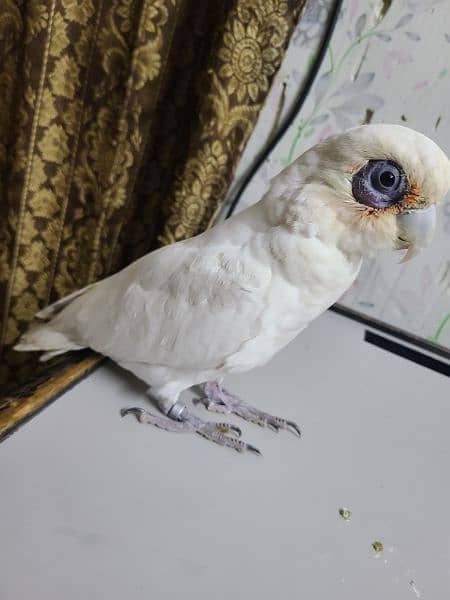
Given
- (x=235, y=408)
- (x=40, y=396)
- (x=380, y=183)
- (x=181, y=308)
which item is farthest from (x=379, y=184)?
(x=40, y=396)

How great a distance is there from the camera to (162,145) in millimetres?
935

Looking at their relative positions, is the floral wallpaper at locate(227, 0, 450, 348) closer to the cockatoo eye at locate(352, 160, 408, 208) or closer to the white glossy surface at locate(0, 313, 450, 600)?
the white glossy surface at locate(0, 313, 450, 600)

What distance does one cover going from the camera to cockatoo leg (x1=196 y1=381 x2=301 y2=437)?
70 cm

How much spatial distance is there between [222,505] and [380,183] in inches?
16.4

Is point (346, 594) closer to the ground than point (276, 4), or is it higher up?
closer to the ground

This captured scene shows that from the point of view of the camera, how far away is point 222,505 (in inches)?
21.7

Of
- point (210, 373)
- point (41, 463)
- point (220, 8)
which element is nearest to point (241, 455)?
point (210, 373)

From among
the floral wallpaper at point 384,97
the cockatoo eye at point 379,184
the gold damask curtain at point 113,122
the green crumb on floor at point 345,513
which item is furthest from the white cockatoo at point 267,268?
the floral wallpaper at point 384,97

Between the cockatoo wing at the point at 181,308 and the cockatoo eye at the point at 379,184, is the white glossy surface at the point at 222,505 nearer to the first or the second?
the cockatoo wing at the point at 181,308

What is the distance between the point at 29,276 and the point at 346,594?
802 mm

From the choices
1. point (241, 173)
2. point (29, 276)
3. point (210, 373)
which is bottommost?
point (29, 276)

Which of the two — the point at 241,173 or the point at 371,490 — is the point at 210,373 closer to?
the point at 371,490

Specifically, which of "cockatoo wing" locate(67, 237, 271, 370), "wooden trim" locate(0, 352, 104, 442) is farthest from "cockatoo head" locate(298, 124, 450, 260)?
"wooden trim" locate(0, 352, 104, 442)

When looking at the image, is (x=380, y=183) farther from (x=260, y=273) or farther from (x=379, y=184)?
(x=260, y=273)
